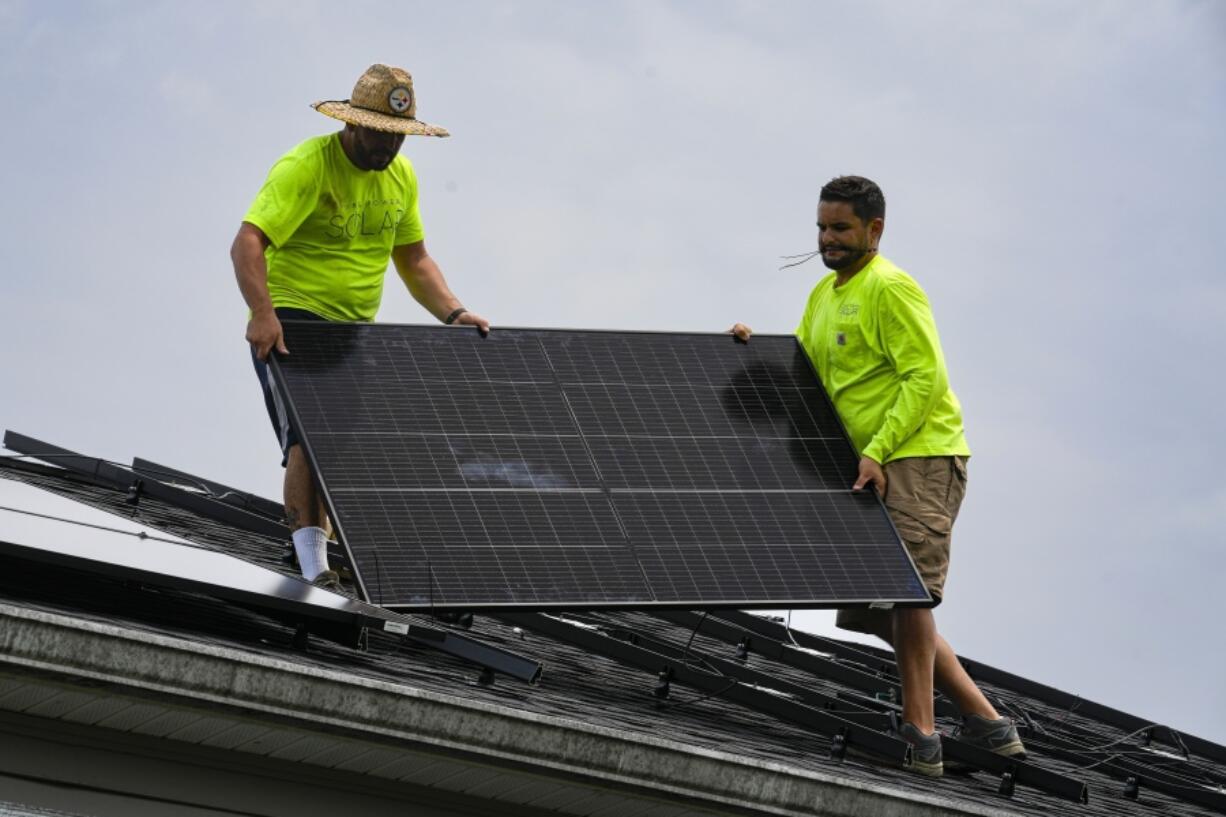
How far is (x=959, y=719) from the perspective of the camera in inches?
406

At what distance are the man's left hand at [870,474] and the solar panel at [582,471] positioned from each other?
86 millimetres

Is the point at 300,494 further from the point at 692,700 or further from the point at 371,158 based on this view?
the point at 692,700

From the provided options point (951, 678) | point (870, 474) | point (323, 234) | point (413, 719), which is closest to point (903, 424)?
point (870, 474)

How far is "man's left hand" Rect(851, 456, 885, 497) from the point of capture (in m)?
8.70

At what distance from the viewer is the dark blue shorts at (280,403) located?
837cm

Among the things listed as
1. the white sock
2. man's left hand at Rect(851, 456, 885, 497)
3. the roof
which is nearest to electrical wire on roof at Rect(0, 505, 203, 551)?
the roof

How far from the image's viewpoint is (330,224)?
8.79m

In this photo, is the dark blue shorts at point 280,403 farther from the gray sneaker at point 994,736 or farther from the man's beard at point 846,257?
the gray sneaker at point 994,736

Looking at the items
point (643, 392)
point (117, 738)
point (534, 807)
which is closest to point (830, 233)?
point (643, 392)

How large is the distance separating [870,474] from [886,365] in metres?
0.47

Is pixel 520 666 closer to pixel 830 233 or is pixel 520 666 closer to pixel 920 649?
pixel 920 649

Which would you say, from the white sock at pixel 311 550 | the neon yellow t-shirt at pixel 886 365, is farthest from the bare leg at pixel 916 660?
the white sock at pixel 311 550

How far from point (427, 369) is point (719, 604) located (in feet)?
5.40

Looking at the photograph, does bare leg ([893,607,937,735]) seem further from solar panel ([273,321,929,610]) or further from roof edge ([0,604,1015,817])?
roof edge ([0,604,1015,817])
